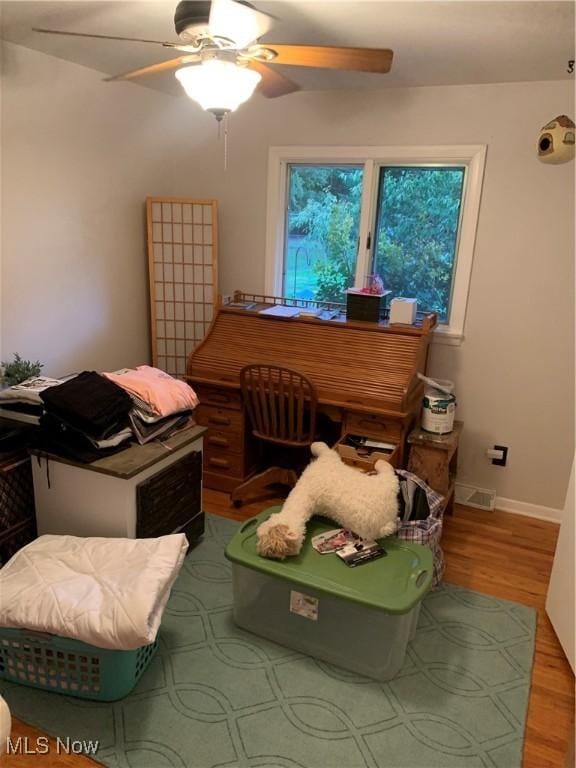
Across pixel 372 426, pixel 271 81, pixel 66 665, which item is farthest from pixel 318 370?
pixel 66 665

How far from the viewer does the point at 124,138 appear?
128 inches

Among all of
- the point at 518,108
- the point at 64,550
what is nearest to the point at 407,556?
the point at 64,550

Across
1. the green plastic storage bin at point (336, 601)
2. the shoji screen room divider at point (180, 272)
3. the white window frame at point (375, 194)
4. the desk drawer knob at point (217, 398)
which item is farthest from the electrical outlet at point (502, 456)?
the shoji screen room divider at point (180, 272)

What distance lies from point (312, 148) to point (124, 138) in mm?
1106

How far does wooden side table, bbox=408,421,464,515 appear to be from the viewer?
2.71 metres

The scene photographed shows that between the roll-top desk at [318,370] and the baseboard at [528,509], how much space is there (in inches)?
33.4

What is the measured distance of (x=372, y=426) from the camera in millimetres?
2818

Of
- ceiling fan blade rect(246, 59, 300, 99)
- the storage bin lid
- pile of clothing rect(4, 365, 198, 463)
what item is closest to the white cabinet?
pile of clothing rect(4, 365, 198, 463)

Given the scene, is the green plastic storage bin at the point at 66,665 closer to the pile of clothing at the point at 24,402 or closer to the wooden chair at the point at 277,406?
the pile of clothing at the point at 24,402

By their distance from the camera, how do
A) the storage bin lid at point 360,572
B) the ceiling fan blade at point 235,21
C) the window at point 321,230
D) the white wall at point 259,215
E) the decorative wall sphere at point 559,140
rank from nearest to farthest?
the ceiling fan blade at point 235,21
the storage bin lid at point 360,572
the decorative wall sphere at point 559,140
the white wall at point 259,215
the window at point 321,230

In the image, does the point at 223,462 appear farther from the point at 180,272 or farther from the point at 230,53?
the point at 230,53

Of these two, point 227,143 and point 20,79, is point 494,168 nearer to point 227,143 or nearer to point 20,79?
point 227,143

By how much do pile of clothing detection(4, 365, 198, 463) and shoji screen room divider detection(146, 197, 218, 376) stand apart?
1132 mm

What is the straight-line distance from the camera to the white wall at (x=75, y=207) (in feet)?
8.77
